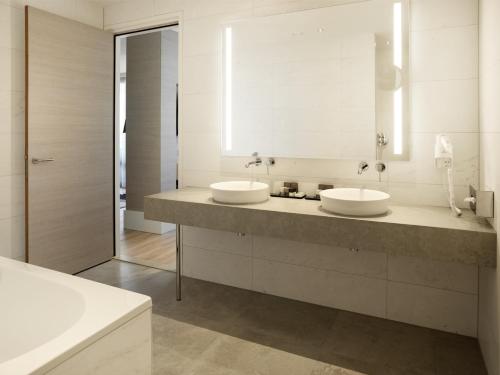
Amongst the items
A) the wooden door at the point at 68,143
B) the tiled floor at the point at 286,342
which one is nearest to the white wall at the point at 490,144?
the tiled floor at the point at 286,342

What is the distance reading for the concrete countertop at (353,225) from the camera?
1757mm

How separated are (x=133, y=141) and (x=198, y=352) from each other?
3.21 metres

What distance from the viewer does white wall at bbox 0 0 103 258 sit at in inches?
107

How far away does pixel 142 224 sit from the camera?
15.5 feet

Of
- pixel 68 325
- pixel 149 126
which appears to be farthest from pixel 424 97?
pixel 149 126

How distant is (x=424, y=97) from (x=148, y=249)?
116 inches

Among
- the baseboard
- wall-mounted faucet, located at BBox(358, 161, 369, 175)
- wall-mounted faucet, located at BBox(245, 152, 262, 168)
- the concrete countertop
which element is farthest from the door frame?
wall-mounted faucet, located at BBox(358, 161, 369, 175)

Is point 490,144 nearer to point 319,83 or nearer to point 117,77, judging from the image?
point 319,83

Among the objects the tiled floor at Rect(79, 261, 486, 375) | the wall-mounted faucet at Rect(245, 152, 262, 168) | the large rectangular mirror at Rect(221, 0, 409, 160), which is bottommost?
the tiled floor at Rect(79, 261, 486, 375)

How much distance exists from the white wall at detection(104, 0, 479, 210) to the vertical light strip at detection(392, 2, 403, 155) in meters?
0.07

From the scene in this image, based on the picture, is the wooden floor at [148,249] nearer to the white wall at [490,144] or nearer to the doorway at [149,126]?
the doorway at [149,126]

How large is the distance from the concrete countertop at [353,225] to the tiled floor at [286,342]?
0.61 m

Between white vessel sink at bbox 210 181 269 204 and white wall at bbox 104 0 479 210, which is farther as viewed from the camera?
white vessel sink at bbox 210 181 269 204

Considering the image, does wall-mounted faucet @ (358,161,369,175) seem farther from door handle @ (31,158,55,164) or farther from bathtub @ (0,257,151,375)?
door handle @ (31,158,55,164)
